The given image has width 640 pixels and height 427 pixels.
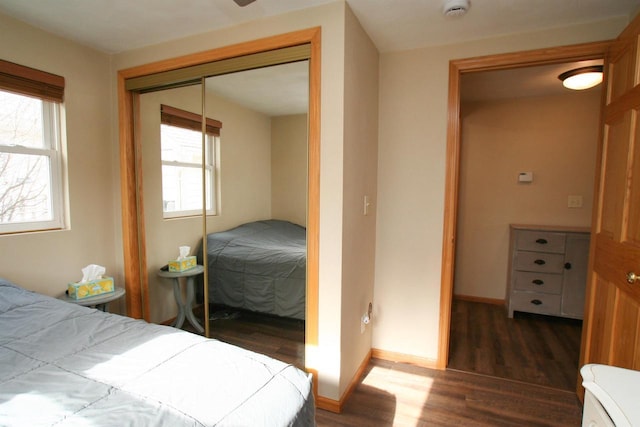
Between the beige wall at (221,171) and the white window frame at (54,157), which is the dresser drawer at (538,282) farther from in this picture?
the white window frame at (54,157)

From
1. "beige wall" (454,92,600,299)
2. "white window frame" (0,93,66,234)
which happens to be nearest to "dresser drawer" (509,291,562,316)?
"beige wall" (454,92,600,299)

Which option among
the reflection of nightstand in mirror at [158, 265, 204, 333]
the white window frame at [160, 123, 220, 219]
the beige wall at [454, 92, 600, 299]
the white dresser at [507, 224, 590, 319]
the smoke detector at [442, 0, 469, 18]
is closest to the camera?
the smoke detector at [442, 0, 469, 18]

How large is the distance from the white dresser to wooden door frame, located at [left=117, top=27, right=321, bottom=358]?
2469mm

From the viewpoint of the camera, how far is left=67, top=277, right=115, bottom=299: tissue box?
2252 mm

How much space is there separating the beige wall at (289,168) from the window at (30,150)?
1.54m

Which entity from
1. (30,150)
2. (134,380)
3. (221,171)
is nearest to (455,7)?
(221,171)

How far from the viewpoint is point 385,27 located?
6.66ft

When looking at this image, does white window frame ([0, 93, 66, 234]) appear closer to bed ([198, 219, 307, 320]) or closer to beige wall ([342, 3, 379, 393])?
bed ([198, 219, 307, 320])

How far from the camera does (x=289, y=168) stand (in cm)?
219

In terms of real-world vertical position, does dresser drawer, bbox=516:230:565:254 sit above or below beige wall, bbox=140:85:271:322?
below

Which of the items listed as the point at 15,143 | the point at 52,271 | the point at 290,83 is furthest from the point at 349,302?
the point at 15,143

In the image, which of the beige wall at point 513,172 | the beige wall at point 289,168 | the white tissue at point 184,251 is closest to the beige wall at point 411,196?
the beige wall at point 289,168

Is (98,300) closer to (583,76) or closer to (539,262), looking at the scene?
(539,262)

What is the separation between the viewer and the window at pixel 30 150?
2.07 meters
